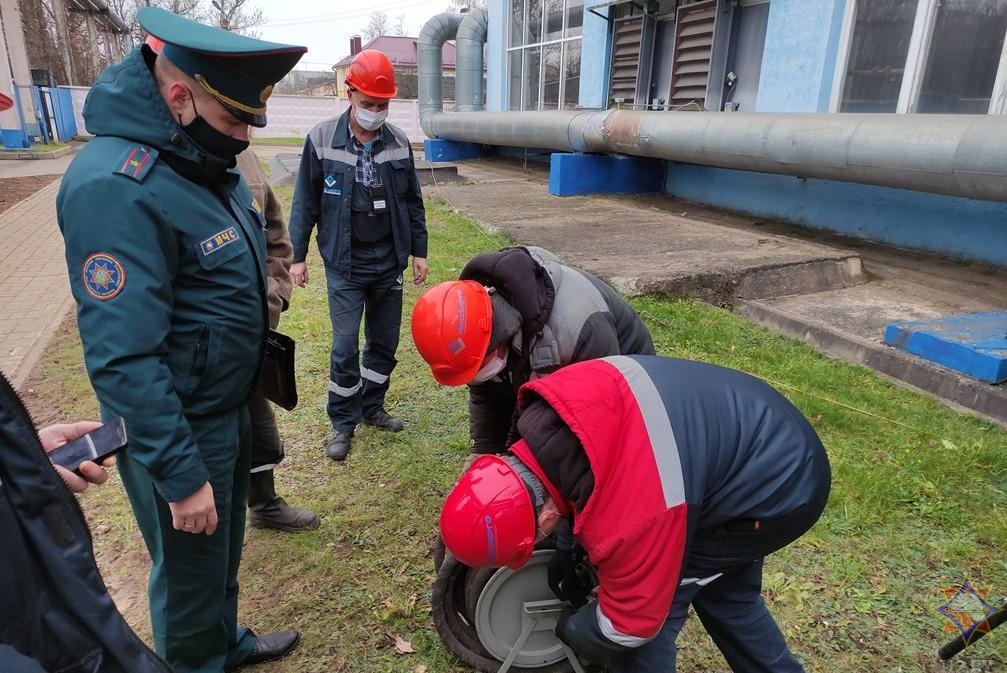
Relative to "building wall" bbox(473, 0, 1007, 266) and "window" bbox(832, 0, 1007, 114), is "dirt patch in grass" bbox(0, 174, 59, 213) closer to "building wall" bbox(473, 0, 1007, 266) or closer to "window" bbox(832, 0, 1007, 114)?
"building wall" bbox(473, 0, 1007, 266)

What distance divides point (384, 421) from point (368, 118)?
1.61 meters

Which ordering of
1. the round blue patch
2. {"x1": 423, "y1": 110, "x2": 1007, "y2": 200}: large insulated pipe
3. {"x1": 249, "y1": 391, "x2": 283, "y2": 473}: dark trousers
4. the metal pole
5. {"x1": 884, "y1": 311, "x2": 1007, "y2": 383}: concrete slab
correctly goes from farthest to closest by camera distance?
1. the metal pole
2. {"x1": 423, "y1": 110, "x2": 1007, "y2": 200}: large insulated pipe
3. {"x1": 884, "y1": 311, "x2": 1007, "y2": 383}: concrete slab
4. {"x1": 249, "y1": 391, "x2": 283, "y2": 473}: dark trousers
5. the round blue patch

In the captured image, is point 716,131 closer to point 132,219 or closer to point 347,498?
point 347,498

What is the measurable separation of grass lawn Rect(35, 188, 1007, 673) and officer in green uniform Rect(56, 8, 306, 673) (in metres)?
0.75

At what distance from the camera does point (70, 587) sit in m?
0.95

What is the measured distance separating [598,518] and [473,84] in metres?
17.7

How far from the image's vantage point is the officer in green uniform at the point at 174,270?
1.47 metres

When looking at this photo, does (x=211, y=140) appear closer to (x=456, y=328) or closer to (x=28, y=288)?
(x=456, y=328)

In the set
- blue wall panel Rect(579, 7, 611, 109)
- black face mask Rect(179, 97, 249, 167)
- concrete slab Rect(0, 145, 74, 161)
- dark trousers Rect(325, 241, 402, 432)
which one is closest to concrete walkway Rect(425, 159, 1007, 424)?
dark trousers Rect(325, 241, 402, 432)

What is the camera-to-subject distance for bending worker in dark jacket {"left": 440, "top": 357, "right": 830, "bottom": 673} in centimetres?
149

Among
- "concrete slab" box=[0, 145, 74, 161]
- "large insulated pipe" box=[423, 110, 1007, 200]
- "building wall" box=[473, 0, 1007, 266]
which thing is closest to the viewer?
"large insulated pipe" box=[423, 110, 1007, 200]

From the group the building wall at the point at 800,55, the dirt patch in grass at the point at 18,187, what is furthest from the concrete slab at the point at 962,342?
the dirt patch in grass at the point at 18,187

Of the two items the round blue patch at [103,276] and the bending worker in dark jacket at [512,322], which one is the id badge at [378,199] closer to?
the bending worker in dark jacket at [512,322]

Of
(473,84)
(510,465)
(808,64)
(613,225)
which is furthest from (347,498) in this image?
(473,84)
